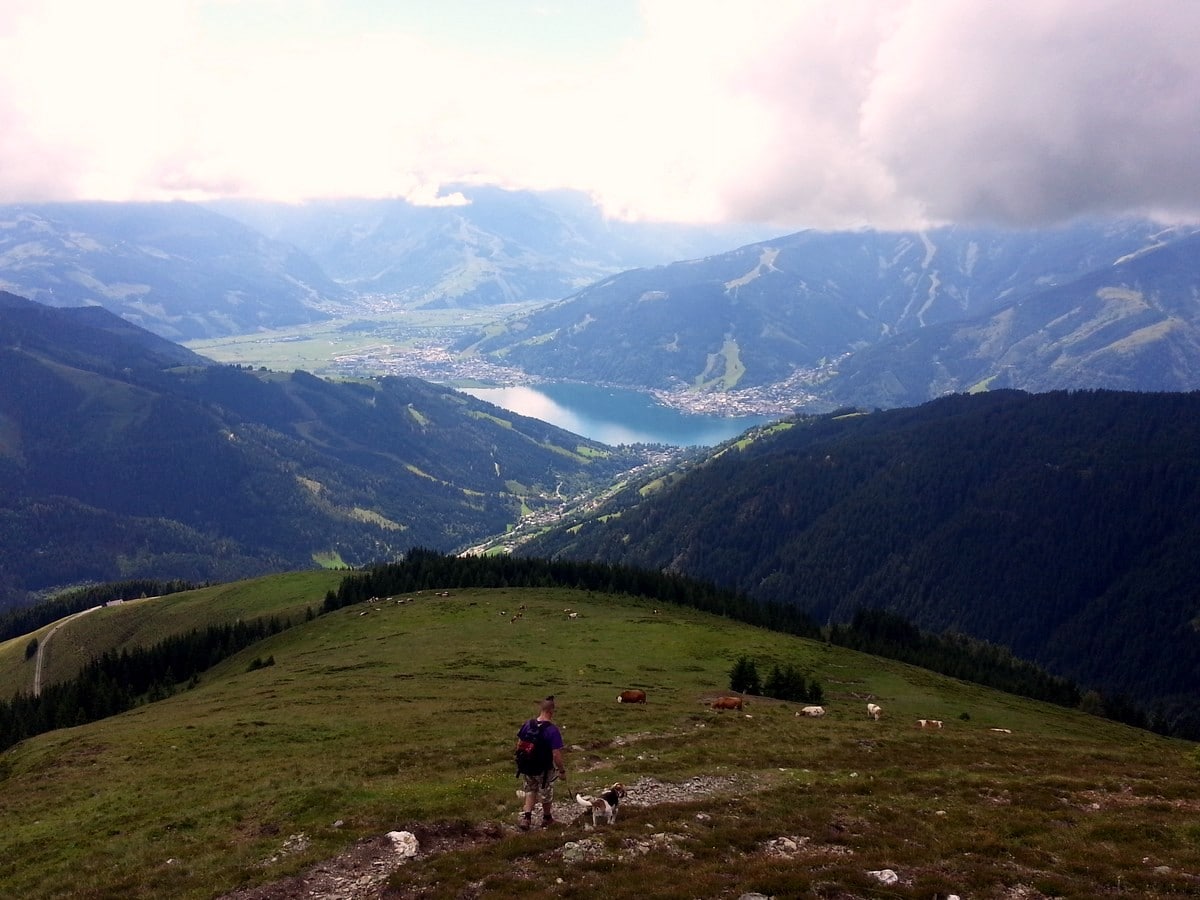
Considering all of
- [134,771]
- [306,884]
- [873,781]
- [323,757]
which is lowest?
[134,771]

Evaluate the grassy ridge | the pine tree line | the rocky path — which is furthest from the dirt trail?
the rocky path

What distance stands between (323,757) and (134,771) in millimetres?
9669

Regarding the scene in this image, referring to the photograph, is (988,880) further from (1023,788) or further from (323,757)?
(323,757)

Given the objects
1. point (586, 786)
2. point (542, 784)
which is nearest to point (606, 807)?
point (542, 784)

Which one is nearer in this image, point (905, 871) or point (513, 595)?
point (905, 871)

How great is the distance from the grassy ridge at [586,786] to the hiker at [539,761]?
1849 millimetres

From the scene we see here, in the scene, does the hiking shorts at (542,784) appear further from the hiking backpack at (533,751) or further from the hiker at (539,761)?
the hiking backpack at (533,751)

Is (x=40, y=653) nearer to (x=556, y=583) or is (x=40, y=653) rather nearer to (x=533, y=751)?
(x=556, y=583)

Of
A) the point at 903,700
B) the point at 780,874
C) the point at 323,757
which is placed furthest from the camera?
the point at 903,700

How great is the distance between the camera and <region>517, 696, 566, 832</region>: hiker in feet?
72.5

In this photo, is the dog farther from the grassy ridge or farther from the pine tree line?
the pine tree line

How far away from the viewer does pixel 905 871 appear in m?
18.7

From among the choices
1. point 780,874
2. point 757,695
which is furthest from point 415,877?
point 757,695

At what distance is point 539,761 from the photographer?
22.2 meters
